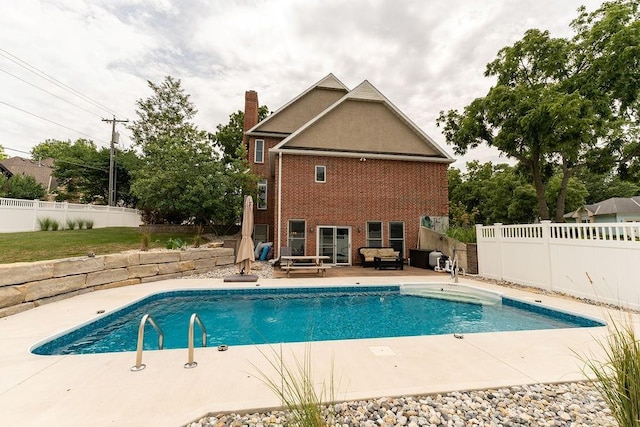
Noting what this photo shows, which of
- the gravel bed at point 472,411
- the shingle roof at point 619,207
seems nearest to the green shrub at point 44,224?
the gravel bed at point 472,411

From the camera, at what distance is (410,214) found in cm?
1428

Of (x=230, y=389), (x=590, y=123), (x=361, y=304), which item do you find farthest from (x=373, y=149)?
(x=230, y=389)

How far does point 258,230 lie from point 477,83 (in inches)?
573

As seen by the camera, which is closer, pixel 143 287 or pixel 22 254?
pixel 143 287

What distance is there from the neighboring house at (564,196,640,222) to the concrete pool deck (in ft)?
103

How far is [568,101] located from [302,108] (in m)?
13.6

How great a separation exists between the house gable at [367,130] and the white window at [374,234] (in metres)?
3.82

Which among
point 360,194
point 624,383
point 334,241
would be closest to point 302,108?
point 360,194

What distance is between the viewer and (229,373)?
327 centimetres

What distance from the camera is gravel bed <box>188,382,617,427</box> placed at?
7.92 feet

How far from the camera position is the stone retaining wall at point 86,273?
5457 mm

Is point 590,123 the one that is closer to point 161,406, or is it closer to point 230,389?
point 230,389

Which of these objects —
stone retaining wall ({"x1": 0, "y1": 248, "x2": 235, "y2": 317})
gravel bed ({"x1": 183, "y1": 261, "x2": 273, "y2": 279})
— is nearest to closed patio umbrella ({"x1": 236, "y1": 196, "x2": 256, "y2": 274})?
gravel bed ({"x1": 183, "y1": 261, "x2": 273, "y2": 279})

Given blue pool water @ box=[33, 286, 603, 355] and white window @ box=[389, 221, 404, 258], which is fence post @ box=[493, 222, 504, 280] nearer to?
blue pool water @ box=[33, 286, 603, 355]
